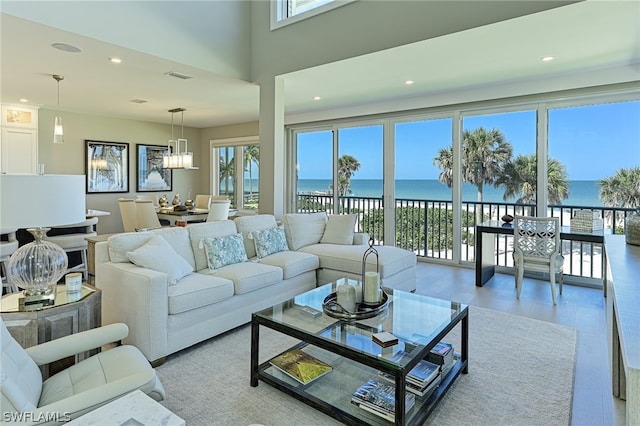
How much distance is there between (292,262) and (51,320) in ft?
6.88

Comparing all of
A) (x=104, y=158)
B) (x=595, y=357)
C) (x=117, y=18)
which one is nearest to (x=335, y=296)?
(x=595, y=357)

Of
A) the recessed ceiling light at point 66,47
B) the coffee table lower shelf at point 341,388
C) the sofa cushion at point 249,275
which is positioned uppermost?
the recessed ceiling light at point 66,47

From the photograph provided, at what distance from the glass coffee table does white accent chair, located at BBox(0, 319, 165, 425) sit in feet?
2.56

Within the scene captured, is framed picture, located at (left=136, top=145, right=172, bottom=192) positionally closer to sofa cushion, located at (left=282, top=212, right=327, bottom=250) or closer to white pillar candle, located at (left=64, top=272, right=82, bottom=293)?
sofa cushion, located at (left=282, top=212, right=327, bottom=250)

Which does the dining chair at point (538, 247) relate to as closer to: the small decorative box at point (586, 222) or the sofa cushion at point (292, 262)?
the small decorative box at point (586, 222)

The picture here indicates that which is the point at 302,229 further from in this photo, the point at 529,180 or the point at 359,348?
the point at 529,180

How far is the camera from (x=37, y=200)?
1816mm

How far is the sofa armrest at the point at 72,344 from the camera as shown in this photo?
1.75 meters

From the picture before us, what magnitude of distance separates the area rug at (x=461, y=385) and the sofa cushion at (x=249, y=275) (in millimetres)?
409

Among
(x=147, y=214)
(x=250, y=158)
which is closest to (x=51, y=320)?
(x=147, y=214)

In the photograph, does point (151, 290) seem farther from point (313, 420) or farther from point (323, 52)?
point (323, 52)

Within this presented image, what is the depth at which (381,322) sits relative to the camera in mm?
2289

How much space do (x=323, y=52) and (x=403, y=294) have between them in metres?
2.96

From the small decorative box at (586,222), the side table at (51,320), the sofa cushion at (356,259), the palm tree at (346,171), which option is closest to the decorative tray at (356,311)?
the sofa cushion at (356,259)
